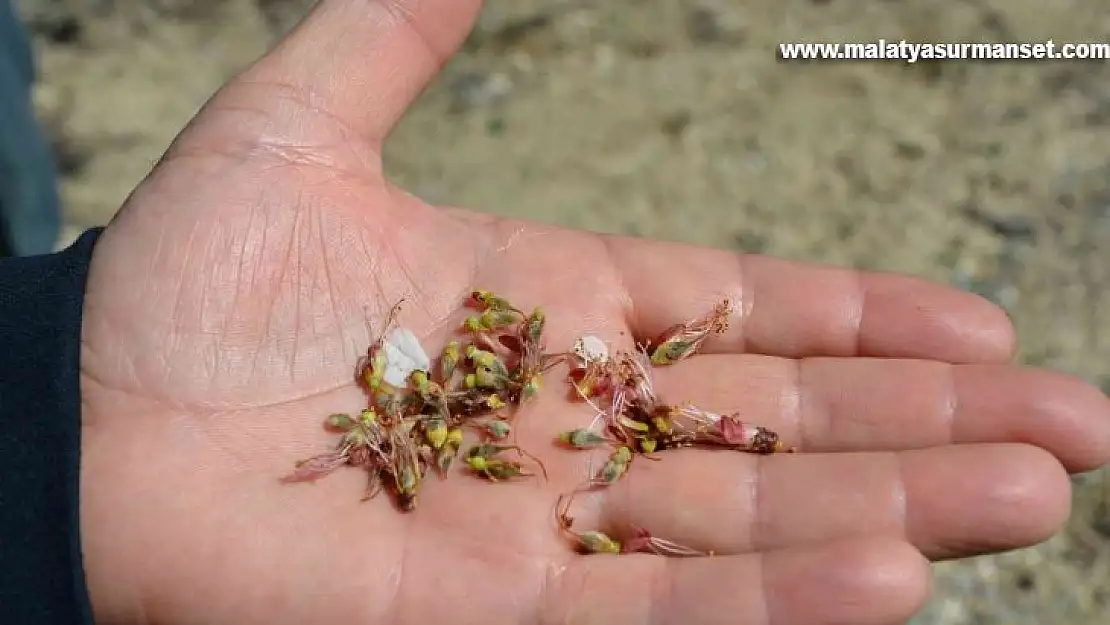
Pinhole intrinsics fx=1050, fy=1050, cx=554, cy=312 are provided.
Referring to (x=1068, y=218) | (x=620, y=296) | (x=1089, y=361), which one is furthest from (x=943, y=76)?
(x=620, y=296)

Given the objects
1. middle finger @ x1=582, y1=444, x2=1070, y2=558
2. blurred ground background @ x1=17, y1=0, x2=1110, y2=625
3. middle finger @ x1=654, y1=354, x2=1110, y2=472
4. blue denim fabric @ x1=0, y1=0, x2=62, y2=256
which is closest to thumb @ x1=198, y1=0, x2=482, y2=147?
middle finger @ x1=654, y1=354, x2=1110, y2=472

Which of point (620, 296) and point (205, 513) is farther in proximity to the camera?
point (620, 296)

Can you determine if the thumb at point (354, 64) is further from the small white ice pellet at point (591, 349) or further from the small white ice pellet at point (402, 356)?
the small white ice pellet at point (591, 349)

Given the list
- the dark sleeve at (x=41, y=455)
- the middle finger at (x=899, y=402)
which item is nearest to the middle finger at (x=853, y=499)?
the middle finger at (x=899, y=402)

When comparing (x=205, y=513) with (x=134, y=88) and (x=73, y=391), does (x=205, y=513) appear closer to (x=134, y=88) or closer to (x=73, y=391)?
(x=73, y=391)

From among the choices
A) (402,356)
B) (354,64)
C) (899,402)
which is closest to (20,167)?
(354,64)

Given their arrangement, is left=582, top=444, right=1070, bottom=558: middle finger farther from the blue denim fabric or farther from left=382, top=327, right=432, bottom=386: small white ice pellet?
the blue denim fabric
